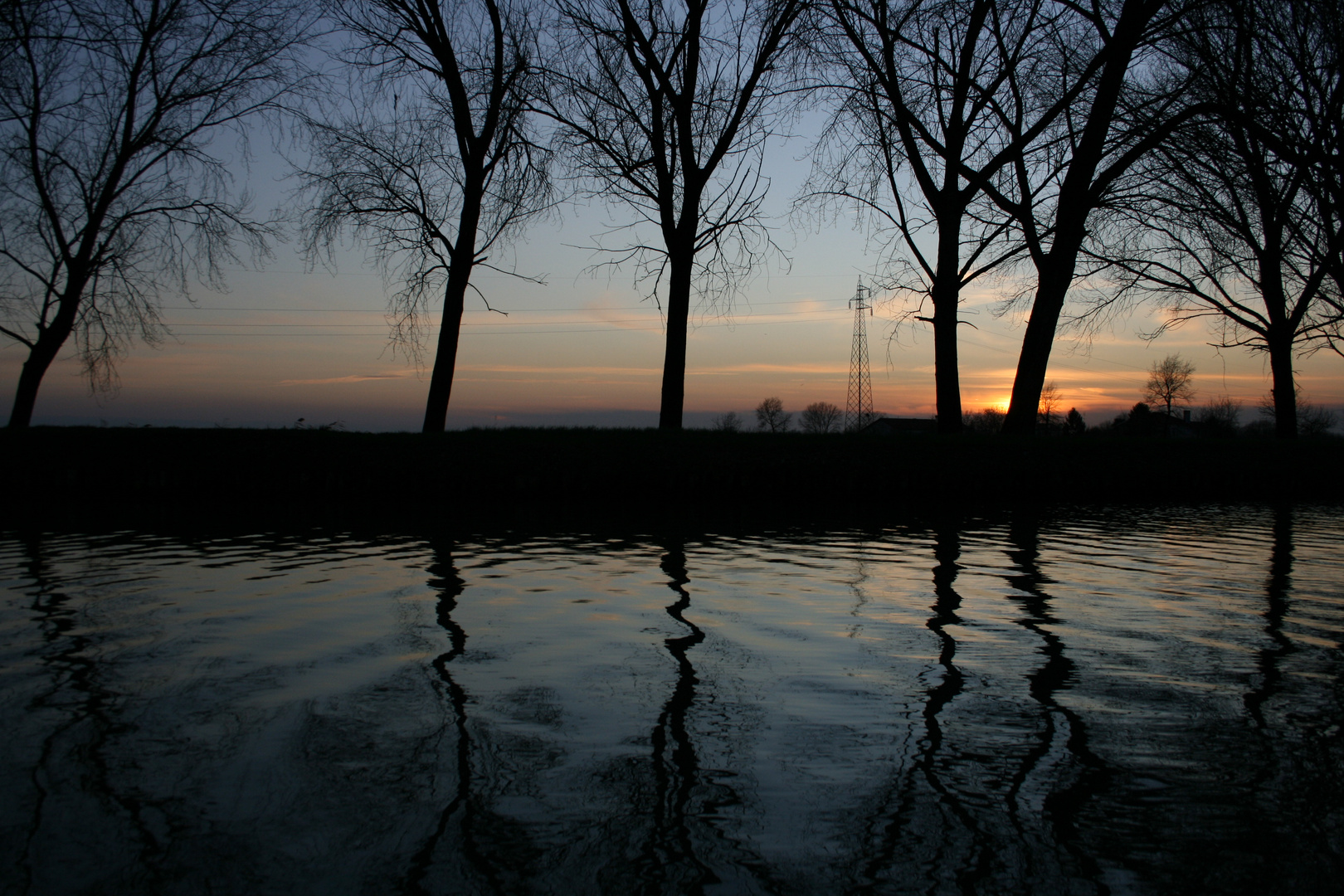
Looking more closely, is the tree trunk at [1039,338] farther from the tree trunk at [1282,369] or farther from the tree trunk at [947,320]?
the tree trunk at [1282,369]

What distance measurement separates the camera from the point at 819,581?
6.45 m

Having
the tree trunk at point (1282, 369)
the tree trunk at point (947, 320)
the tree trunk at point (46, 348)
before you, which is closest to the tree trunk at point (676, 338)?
the tree trunk at point (947, 320)

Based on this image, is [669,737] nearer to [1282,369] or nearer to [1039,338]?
[1039,338]

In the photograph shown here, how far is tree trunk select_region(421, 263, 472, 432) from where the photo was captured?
1728cm

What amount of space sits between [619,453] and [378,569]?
7241mm

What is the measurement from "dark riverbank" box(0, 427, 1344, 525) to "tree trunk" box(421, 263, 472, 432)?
91.8 inches

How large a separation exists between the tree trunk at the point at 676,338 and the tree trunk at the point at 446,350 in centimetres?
413

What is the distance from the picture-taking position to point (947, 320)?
58.7 feet

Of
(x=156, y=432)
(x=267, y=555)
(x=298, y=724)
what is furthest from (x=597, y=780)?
(x=156, y=432)

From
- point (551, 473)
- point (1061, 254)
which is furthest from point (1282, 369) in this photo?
point (551, 473)

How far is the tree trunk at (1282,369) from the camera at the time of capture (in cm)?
2314

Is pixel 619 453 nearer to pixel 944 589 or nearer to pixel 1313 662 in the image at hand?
pixel 944 589

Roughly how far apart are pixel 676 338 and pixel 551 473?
5511 mm

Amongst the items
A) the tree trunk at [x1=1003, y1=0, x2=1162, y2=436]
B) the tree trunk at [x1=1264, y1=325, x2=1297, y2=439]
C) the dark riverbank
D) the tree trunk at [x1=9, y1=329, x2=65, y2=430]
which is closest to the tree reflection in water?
the dark riverbank
